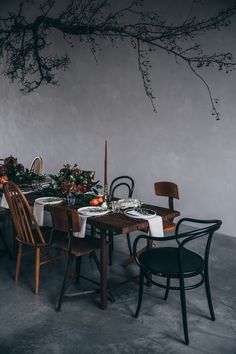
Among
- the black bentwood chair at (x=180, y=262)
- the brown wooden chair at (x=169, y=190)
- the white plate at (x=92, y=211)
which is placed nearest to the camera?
the black bentwood chair at (x=180, y=262)

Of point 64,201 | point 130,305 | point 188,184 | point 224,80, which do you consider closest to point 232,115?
point 224,80

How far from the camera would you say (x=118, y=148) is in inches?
203

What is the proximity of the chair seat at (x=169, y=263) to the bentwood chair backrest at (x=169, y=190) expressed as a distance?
89 cm

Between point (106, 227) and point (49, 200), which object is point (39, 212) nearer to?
point (49, 200)

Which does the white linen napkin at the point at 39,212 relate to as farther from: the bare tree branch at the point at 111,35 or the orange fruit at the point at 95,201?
the bare tree branch at the point at 111,35

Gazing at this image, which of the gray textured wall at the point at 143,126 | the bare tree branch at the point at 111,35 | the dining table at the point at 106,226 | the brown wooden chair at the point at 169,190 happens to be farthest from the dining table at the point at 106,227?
the bare tree branch at the point at 111,35

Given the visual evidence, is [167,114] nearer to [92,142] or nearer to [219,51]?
[219,51]

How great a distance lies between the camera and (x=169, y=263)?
225cm

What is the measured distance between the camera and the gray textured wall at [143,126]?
413 cm

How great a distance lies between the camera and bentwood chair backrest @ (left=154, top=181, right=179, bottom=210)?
3316 mm

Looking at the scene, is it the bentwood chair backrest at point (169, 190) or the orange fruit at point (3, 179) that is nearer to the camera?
the bentwood chair backrest at point (169, 190)

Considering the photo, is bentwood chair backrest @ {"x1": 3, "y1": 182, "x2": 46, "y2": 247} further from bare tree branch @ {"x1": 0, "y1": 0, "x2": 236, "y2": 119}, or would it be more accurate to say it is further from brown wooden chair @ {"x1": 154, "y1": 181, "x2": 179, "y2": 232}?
bare tree branch @ {"x1": 0, "y1": 0, "x2": 236, "y2": 119}

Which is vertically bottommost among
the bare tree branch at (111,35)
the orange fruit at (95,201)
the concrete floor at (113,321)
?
the concrete floor at (113,321)

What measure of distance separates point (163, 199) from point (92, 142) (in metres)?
1.53
